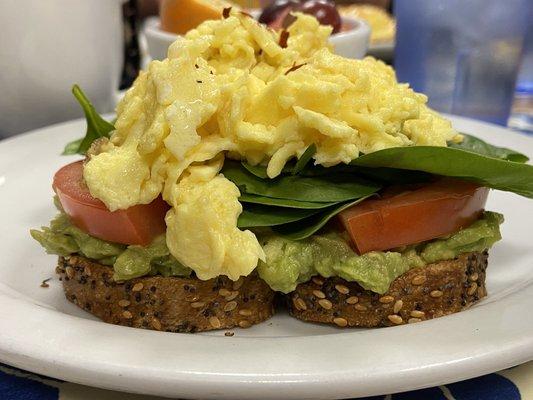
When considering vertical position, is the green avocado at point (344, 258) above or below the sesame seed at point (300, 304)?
above

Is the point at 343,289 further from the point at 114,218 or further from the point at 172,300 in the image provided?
the point at 114,218

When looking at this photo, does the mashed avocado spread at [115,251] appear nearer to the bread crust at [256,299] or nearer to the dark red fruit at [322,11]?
the bread crust at [256,299]

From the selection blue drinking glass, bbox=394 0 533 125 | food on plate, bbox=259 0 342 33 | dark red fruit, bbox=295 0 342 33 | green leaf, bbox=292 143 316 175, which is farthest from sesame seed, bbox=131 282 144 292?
blue drinking glass, bbox=394 0 533 125

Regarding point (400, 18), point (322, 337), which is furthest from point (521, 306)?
point (400, 18)

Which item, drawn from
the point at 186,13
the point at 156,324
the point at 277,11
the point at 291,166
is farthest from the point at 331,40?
the point at 156,324

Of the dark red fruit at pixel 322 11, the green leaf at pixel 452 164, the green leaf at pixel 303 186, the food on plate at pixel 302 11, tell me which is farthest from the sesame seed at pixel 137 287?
the dark red fruit at pixel 322 11
